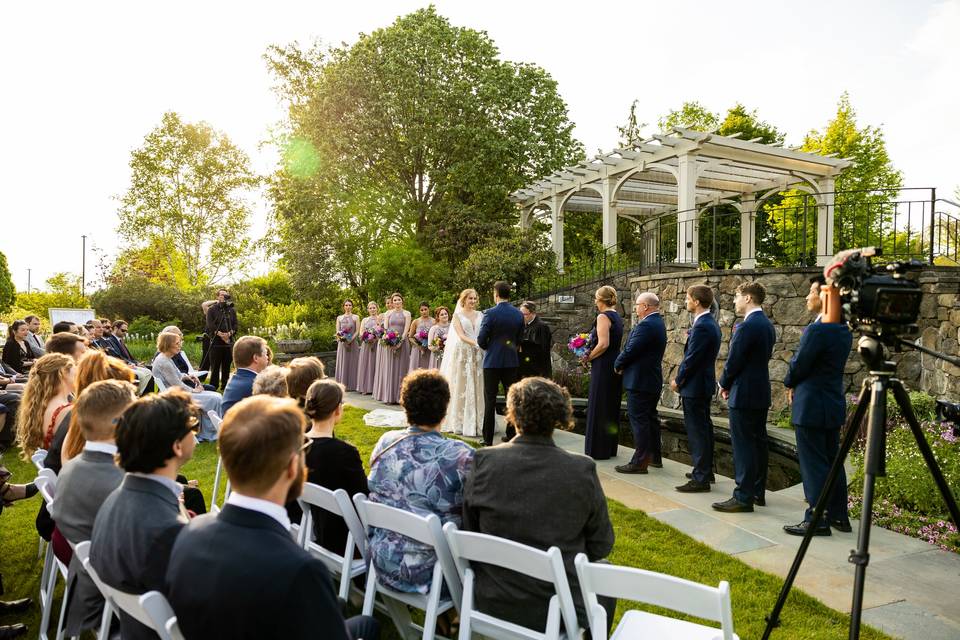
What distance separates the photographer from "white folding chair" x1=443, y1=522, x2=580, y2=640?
2.09m

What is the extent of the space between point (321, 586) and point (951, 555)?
4.62 m

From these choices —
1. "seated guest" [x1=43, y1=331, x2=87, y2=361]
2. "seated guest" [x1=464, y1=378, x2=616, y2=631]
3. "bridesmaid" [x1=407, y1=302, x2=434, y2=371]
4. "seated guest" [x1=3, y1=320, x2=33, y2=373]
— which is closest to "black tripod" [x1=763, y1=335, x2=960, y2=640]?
"seated guest" [x1=464, y1=378, x2=616, y2=631]

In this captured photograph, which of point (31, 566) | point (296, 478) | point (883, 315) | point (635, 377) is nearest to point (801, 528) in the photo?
point (635, 377)

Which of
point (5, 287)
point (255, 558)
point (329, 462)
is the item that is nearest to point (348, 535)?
point (329, 462)

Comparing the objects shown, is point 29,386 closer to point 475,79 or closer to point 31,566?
point 31,566

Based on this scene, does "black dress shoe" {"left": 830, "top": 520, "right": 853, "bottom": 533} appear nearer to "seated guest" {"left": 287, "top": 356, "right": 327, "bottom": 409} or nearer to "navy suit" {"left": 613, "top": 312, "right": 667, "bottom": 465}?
"navy suit" {"left": 613, "top": 312, "right": 667, "bottom": 465}

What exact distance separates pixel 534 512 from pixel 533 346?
5.82 meters

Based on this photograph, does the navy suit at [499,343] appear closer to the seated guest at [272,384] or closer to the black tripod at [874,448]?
the seated guest at [272,384]

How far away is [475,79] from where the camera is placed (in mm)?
20609

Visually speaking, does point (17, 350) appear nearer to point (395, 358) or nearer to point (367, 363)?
point (367, 363)

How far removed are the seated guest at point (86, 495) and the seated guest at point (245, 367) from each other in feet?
8.48

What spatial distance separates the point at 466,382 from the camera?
8320 millimetres

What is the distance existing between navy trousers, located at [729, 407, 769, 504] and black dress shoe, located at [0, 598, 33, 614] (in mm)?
5040

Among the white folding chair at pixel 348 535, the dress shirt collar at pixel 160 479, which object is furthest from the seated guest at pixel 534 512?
the dress shirt collar at pixel 160 479
